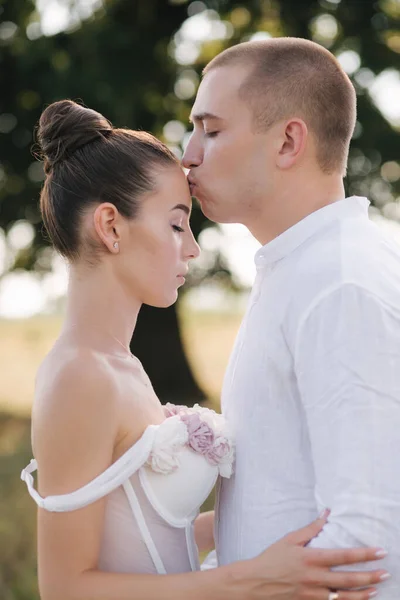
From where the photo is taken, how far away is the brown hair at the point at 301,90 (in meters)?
2.99

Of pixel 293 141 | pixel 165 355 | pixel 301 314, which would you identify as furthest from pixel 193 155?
pixel 165 355

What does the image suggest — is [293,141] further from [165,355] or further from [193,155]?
[165,355]

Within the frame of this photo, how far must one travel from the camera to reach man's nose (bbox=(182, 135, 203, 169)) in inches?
122

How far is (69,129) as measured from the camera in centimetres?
294

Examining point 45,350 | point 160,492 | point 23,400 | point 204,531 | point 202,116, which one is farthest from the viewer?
point 45,350

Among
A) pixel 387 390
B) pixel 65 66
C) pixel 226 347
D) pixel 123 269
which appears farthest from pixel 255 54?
pixel 226 347

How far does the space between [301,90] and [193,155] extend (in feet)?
1.39

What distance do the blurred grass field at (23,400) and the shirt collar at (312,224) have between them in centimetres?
420

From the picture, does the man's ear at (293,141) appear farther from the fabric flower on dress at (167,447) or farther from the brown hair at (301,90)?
the fabric flower on dress at (167,447)

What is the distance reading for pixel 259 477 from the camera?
268 cm

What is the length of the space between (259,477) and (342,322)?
1.88ft

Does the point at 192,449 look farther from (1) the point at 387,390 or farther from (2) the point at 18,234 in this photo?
(2) the point at 18,234

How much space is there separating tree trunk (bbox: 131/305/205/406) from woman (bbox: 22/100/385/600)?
10842 mm

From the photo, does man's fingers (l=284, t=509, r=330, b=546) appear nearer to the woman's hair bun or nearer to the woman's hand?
the woman's hand
